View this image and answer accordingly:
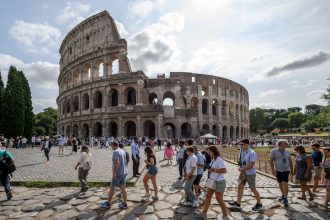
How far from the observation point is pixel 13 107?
102ft

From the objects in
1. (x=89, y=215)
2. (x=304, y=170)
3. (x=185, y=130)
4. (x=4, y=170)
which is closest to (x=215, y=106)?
(x=185, y=130)

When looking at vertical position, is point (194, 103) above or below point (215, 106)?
above

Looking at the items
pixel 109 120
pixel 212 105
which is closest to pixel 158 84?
pixel 109 120

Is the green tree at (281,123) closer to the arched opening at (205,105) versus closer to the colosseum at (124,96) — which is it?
the colosseum at (124,96)

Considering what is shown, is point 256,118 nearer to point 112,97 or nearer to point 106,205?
point 112,97

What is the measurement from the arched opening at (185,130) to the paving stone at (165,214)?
2851 centimetres

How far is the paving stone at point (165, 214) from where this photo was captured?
5.64 metres

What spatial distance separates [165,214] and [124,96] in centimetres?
2798

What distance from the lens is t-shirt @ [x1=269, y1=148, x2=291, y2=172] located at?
6328mm

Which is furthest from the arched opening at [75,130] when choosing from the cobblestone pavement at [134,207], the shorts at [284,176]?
the shorts at [284,176]

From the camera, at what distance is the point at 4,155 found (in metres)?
7.02

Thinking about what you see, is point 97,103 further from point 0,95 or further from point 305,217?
point 305,217

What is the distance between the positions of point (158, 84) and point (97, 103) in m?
8.93

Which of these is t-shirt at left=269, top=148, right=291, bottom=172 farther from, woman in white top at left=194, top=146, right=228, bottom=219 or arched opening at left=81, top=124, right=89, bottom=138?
arched opening at left=81, top=124, right=89, bottom=138
